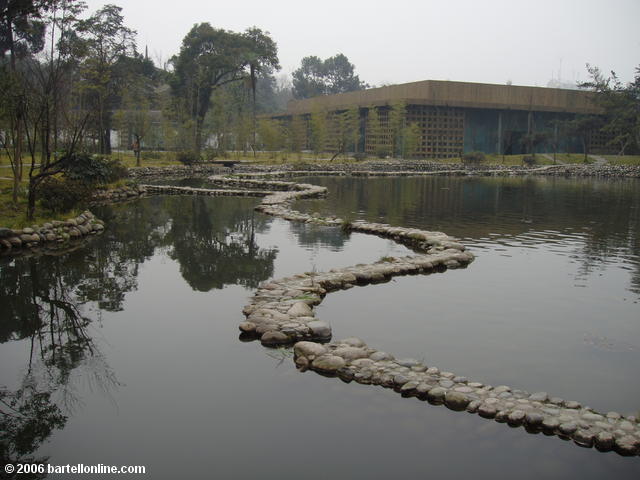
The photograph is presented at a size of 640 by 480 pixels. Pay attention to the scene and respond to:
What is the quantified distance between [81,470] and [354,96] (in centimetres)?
4874

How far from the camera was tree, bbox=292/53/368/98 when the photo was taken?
7588 centimetres

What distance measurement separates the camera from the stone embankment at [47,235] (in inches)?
450

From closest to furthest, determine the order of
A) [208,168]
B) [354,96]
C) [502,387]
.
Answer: [502,387] → [208,168] → [354,96]

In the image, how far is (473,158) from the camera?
43.8 m

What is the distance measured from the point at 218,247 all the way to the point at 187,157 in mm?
25398

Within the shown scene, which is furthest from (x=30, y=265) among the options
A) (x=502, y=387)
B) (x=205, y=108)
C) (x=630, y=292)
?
(x=205, y=108)

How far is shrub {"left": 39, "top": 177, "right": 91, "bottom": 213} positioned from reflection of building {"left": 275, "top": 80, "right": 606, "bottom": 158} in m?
33.6

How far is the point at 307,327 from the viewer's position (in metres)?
6.70

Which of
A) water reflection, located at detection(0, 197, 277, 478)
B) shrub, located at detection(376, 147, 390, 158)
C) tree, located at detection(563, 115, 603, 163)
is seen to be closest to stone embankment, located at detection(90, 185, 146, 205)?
water reflection, located at detection(0, 197, 277, 478)

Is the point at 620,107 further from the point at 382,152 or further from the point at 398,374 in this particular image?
the point at 398,374

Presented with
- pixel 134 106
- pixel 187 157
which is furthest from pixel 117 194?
pixel 134 106

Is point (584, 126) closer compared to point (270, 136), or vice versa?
point (270, 136)

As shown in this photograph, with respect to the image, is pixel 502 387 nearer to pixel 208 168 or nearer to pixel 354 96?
pixel 208 168

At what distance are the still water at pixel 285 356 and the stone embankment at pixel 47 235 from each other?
71 centimetres
